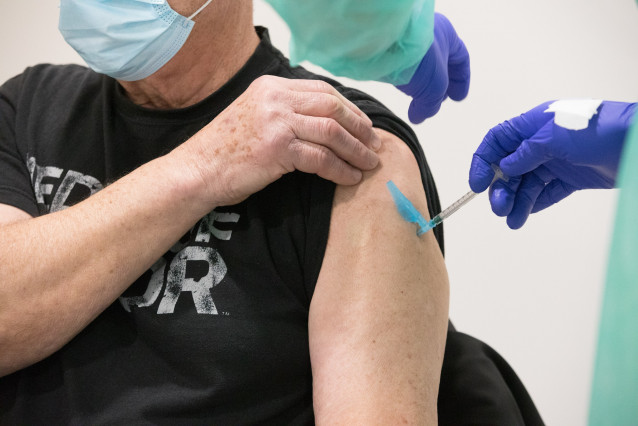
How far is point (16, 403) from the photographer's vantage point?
3.63 feet

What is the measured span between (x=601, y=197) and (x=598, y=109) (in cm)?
102

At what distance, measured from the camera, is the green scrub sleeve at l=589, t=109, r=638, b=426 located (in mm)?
502

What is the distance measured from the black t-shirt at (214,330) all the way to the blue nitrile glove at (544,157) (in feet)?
0.48

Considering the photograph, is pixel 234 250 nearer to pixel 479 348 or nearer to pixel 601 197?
pixel 479 348

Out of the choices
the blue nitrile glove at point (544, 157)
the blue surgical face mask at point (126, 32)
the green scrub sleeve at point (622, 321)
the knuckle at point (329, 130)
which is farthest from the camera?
the blue surgical face mask at point (126, 32)

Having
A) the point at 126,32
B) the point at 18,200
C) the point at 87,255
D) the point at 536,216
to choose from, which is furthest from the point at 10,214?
the point at 536,216

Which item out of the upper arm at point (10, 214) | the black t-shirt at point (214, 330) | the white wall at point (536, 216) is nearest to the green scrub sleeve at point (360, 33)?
the black t-shirt at point (214, 330)

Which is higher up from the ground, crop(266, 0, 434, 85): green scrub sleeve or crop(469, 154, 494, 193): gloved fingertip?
crop(266, 0, 434, 85): green scrub sleeve

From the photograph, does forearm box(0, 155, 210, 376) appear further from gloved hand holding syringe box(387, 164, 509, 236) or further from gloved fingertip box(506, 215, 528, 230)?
gloved fingertip box(506, 215, 528, 230)

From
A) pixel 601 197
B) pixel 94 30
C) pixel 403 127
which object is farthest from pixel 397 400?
pixel 601 197

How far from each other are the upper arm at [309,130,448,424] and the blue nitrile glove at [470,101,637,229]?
0.44 ft

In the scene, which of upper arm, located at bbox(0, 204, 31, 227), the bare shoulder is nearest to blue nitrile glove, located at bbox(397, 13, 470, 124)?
the bare shoulder

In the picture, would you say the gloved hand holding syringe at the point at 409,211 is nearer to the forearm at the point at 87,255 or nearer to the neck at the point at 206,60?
the forearm at the point at 87,255

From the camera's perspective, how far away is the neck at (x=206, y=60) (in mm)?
1121
